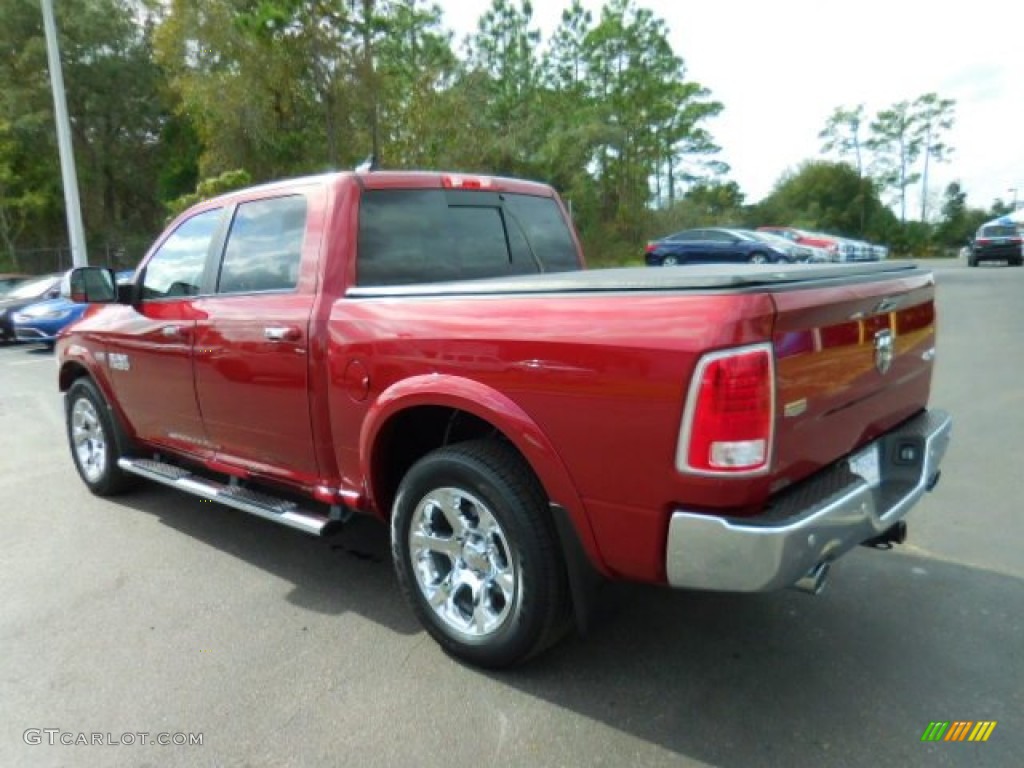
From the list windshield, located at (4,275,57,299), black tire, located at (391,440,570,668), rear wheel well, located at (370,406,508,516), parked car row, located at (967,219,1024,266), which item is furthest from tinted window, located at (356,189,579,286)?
parked car row, located at (967,219,1024,266)

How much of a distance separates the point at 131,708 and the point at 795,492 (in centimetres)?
251

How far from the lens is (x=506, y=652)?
9.39 ft

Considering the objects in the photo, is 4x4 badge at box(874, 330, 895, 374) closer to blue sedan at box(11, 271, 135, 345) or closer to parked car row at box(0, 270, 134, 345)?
parked car row at box(0, 270, 134, 345)

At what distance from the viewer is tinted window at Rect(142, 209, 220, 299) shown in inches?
166

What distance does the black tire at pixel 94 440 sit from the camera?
16.4ft

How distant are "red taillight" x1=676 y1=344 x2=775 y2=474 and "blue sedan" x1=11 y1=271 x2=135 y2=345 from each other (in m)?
14.2

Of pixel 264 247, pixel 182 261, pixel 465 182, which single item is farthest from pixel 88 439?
pixel 465 182

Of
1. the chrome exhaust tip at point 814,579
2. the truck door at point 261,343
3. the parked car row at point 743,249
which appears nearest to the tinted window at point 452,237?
the truck door at point 261,343

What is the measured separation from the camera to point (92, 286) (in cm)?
445

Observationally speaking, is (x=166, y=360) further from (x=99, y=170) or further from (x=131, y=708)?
(x=99, y=170)

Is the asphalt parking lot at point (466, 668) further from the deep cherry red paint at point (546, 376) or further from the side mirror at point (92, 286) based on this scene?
the side mirror at point (92, 286)

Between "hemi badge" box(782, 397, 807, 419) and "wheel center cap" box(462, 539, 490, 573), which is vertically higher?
"hemi badge" box(782, 397, 807, 419)

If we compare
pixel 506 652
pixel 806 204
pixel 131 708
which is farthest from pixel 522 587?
pixel 806 204

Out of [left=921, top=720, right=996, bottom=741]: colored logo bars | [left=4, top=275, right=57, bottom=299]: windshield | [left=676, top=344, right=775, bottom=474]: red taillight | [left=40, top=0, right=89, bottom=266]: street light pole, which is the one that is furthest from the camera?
[left=40, top=0, right=89, bottom=266]: street light pole
